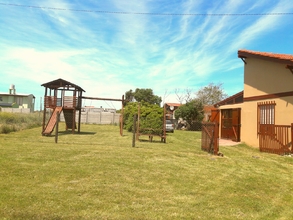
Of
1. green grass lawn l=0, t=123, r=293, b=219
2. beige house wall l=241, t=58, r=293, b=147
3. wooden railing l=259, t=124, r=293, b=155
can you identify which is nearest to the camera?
green grass lawn l=0, t=123, r=293, b=219

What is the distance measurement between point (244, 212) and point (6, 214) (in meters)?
3.66

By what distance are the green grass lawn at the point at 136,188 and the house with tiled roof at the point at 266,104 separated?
146 inches

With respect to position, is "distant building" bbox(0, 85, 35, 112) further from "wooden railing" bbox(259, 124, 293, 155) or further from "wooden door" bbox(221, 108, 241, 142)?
"wooden railing" bbox(259, 124, 293, 155)

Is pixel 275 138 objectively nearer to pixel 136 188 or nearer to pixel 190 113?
pixel 136 188

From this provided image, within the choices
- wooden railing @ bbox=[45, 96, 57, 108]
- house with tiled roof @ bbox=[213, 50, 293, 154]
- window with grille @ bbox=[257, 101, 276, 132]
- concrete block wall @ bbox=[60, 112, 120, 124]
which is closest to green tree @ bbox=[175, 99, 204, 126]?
concrete block wall @ bbox=[60, 112, 120, 124]

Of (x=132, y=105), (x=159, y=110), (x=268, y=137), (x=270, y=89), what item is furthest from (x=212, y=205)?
(x=132, y=105)

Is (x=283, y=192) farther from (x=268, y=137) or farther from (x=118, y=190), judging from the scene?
(x=268, y=137)

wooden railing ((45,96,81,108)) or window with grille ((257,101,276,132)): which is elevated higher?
wooden railing ((45,96,81,108))

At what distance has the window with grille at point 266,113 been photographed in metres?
12.8

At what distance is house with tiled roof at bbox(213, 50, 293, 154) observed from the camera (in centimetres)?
1169

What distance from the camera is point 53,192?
4820mm

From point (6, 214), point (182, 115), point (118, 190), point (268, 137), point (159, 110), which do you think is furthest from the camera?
point (182, 115)

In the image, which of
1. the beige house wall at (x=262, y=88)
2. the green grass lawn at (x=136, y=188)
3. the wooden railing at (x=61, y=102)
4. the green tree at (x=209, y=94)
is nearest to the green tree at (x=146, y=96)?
the green tree at (x=209, y=94)

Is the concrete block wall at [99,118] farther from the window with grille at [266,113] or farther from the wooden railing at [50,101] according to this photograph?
the window with grille at [266,113]
